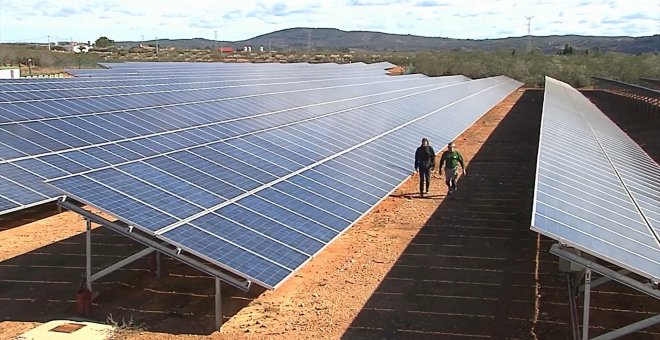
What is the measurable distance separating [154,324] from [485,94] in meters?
42.7

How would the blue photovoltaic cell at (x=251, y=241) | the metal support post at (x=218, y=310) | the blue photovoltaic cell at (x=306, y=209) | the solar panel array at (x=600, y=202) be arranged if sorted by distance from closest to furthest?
the solar panel array at (x=600, y=202) → the blue photovoltaic cell at (x=251, y=241) → the metal support post at (x=218, y=310) → the blue photovoltaic cell at (x=306, y=209)

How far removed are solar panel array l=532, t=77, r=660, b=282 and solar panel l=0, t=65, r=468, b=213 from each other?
9.23 m

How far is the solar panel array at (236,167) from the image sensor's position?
1150 centimetres

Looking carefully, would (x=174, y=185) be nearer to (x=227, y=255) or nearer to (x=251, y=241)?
(x=251, y=241)

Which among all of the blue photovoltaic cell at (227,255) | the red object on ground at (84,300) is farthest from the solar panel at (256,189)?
the red object on ground at (84,300)

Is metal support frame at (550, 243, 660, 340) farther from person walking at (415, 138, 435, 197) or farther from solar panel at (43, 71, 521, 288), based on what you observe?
person walking at (415, 138, 435, 197)

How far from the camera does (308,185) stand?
15570 millimetres

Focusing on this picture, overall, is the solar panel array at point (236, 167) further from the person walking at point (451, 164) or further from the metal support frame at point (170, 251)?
the person walking at point (451, 164)

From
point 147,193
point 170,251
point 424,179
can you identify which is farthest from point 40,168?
point 424,179

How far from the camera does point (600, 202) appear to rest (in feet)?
42.3

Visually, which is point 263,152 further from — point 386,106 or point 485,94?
point 485,94

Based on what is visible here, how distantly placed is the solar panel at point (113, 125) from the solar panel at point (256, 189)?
0.33m

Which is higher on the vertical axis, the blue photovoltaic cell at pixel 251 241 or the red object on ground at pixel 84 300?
the blue photovoltaic cell at pixel 251 241

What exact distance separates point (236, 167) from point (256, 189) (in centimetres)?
156
